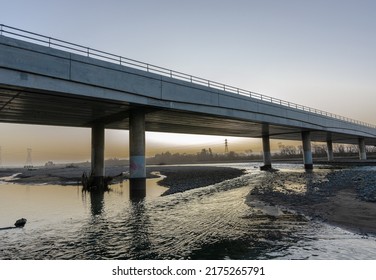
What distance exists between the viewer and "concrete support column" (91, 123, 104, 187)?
1399 inches

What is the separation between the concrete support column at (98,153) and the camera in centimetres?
3553

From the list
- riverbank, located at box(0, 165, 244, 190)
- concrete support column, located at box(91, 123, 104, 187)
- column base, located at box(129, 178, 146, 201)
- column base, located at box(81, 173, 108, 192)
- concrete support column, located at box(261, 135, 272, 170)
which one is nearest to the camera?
column base, located at box(129, 178, 146, 201)

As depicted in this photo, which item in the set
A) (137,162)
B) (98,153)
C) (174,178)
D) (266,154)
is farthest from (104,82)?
(266,154)

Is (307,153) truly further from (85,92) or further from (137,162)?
(85,92)

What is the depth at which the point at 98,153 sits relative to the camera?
36.1m

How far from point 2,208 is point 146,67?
17.9 metres


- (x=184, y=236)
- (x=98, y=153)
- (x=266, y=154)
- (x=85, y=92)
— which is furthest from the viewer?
(x=266, y=154)

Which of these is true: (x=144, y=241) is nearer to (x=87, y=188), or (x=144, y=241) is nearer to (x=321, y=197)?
(x=321, y=197)

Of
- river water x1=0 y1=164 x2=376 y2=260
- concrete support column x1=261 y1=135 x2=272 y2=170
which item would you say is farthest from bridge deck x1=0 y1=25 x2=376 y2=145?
concrete support column x1=261 y1=135 x2=272 y2=170

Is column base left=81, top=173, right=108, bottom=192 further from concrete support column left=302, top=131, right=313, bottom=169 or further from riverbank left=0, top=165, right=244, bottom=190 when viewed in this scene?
concrete support column left=302, top=131, right=313, bottom=169

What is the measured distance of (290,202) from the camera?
56.6 feet

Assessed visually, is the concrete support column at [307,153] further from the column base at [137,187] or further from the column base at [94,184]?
the column base at [94,184]

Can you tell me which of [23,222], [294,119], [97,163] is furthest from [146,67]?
[294,119]

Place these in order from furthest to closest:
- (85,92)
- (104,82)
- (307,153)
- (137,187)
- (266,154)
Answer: (266,154) → (307,153) → (137,187) → (104,82) → (85,92)
